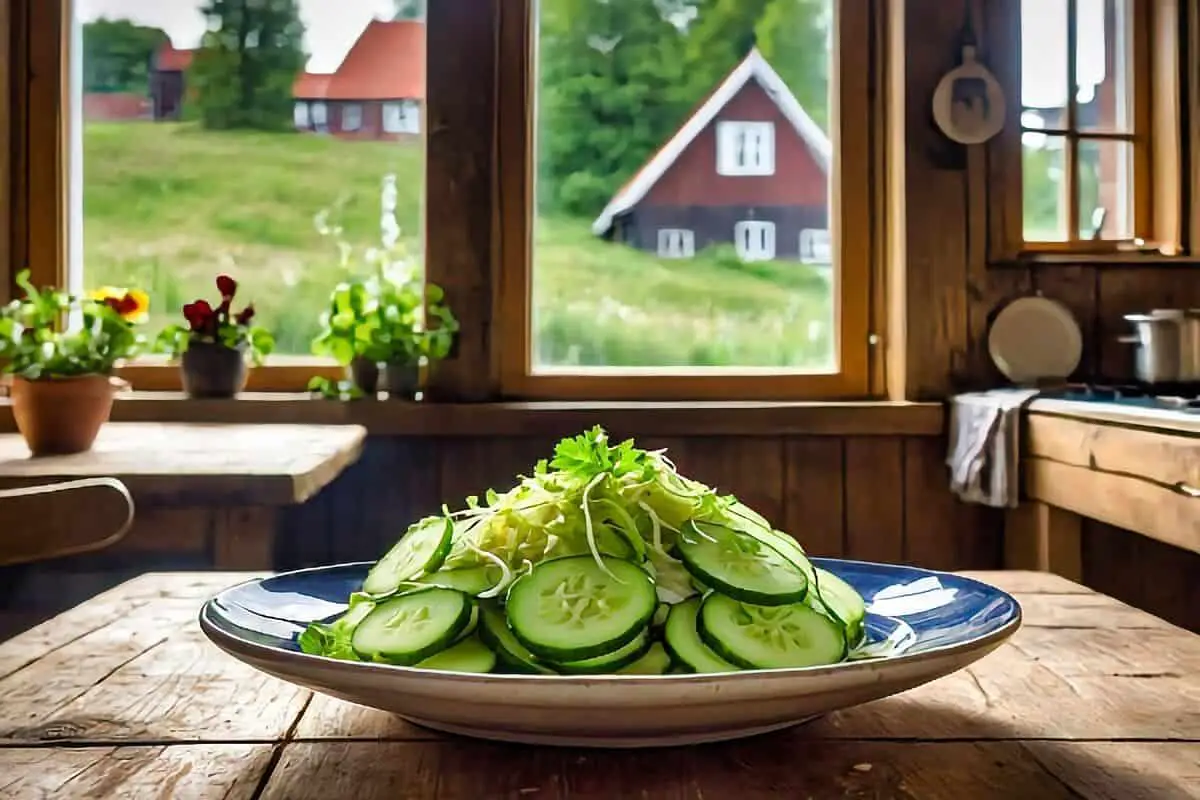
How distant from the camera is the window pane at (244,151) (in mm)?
2768

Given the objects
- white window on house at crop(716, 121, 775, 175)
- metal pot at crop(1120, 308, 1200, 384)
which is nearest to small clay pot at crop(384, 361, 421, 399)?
white window on house at crop(716, 121, 775, 175)

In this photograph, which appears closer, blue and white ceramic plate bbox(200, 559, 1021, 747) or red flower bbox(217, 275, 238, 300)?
blue and white ceramic plate bbox(200, 559, 1021, 747)

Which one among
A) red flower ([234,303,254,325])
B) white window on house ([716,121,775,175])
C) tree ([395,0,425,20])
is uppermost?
tree ([395,0,425,20])

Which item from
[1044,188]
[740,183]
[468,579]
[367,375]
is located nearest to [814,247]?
[740,183]

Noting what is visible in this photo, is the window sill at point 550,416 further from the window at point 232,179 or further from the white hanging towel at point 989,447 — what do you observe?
the window at point 232,179

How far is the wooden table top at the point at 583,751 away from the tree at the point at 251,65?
6.93ft

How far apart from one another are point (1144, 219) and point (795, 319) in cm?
81

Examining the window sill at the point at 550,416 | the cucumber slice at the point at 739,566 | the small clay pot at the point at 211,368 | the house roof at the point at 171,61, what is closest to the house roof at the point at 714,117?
the window sill at the point at 550,416

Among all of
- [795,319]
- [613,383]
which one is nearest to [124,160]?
[613,383]

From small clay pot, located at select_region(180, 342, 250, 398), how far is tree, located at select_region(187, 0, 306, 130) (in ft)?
1.86

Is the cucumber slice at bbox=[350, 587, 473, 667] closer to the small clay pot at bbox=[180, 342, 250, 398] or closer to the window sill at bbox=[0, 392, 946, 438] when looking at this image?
the window sill at bbox=[0, 392, 946, 438]

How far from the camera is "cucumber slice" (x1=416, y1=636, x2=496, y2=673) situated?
24.0 inches

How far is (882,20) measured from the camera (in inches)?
109

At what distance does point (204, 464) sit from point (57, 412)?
1.17 ft
